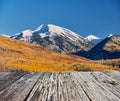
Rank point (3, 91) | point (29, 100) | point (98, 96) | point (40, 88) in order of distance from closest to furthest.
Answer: point (29, 100)
point (98, 96)
point (3, 91)
point (40, 88)

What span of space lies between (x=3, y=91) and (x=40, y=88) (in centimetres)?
64

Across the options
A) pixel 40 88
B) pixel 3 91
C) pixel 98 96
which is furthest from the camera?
pixel 40 88

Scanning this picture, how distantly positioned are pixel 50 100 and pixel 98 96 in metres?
0.70

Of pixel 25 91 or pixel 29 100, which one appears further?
pixel 25 91

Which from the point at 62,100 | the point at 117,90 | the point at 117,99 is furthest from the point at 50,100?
the point at 117,90

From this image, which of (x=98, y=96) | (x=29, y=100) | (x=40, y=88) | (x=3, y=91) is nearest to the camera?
(x=29, y=100)

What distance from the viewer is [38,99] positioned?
3535mm

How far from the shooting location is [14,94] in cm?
379

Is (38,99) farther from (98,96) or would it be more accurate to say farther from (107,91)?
(107,91)

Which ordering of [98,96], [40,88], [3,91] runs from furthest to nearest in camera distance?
[40,88] → [3,91] → [98,96]

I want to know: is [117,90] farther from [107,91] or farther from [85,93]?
[85,93]

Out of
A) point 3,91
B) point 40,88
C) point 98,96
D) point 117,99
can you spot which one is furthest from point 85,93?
point 3,91

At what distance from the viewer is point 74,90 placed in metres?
4.23

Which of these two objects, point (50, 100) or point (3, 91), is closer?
point (50, 100)
